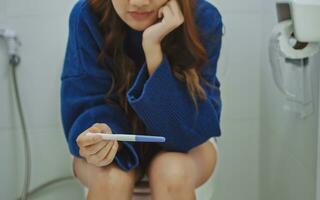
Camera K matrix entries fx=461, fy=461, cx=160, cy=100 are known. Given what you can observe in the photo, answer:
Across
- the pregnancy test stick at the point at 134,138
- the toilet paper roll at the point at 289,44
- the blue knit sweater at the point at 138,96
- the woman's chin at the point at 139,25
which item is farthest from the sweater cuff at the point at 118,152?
the toilet paper roll at the point at 289,44

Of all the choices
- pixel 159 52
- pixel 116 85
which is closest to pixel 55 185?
pixel 116 85

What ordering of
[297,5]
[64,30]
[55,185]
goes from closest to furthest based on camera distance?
[297,5]
[64,30]
[55,185]

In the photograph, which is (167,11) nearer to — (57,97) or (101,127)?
(101,127)

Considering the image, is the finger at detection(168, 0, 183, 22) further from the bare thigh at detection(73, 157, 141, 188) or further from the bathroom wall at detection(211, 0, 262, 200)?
the bathroom wall at detection(211, 0, 262, 200)

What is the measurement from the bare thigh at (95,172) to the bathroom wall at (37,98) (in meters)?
0.47

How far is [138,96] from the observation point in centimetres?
94

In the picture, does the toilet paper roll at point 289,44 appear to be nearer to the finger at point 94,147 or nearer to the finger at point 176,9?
the finger at point 176,9

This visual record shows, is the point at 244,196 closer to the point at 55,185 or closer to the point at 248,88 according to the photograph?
the point at 248,88

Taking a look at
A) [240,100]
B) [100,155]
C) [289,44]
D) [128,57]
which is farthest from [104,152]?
[240,100]

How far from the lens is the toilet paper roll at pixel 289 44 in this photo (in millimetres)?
922

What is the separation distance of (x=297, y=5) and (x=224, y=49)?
60 centimetres

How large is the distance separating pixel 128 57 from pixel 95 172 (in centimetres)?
28

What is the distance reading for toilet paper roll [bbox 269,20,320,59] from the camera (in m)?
0.92

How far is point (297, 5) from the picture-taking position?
0.83 m
